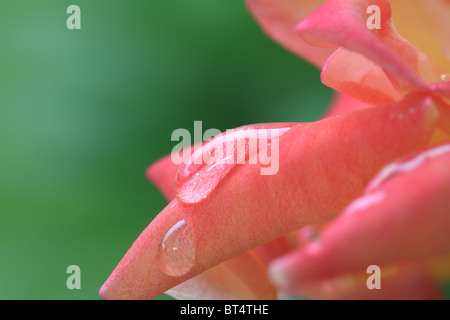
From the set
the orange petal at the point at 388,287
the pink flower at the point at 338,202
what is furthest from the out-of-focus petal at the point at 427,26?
the orange petal at the point at 388,287

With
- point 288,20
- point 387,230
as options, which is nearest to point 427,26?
point 288,20

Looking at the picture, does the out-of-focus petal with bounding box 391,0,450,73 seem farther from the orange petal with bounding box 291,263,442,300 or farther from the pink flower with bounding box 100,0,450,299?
the orange petal with bounding box 291,263,442,300

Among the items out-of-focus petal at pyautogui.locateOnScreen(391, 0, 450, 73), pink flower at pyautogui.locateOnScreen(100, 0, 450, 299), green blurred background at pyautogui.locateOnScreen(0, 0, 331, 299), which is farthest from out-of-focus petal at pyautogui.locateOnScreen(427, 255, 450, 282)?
green blurred background at pyautogui.locateOnScreen(0, 0, 331, 299)

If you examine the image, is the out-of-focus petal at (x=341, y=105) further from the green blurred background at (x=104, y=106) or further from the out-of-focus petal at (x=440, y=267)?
the out-of-focus petal at (x=440, y=267)

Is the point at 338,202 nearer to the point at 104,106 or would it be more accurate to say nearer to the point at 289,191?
the point at 289,191

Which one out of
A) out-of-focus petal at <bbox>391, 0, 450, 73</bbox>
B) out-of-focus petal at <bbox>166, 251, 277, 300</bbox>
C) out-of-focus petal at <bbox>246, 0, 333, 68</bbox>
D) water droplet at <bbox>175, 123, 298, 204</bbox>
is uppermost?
out-of-focus petal at <bbox>246, 0, 333, 68</bbox>

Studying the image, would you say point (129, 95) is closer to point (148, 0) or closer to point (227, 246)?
point (148, 0)

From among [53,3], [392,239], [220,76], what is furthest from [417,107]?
[53,3]
